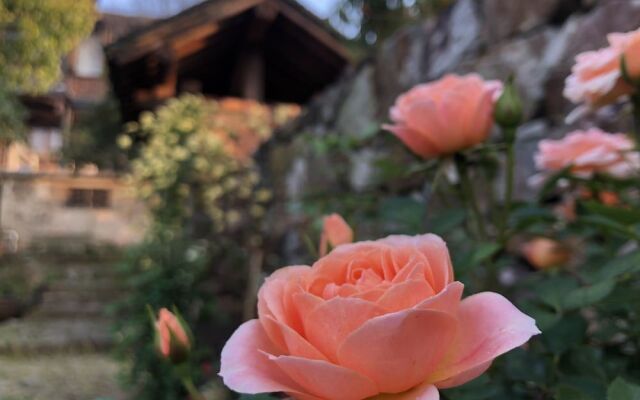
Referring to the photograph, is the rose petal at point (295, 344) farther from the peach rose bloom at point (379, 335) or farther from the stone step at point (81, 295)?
the stone step at point (81, 295)

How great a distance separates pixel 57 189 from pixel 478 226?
7.82m

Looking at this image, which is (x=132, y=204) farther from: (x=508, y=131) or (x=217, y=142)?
(x=508, y=131)

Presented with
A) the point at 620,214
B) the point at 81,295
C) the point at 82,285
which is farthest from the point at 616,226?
the point at 82,285

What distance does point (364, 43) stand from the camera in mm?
8617

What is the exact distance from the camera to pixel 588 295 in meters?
0.46

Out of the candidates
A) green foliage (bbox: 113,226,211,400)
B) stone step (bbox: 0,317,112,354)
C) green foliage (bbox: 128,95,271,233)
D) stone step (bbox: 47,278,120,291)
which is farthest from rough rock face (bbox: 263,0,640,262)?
stone step (bbox: 47,278,120,291)

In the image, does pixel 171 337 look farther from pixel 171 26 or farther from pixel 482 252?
pixel 171 26

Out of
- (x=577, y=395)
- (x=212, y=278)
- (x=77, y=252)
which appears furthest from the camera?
(x=77, y=252)

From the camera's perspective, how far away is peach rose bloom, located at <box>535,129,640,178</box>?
2.00 feet

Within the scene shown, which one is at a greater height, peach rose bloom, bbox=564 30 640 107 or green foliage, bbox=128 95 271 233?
peach rose bloom, bbox=564 30 640 107

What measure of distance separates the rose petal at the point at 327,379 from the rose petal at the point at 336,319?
0.05 feet

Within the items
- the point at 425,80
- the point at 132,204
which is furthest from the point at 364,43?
the point at 425,80

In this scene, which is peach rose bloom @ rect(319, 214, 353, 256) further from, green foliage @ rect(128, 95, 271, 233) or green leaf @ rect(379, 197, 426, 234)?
green foliage @ rect(128, 95, 271, 233)

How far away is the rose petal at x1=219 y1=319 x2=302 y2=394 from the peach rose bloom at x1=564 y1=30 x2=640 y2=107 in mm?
378
